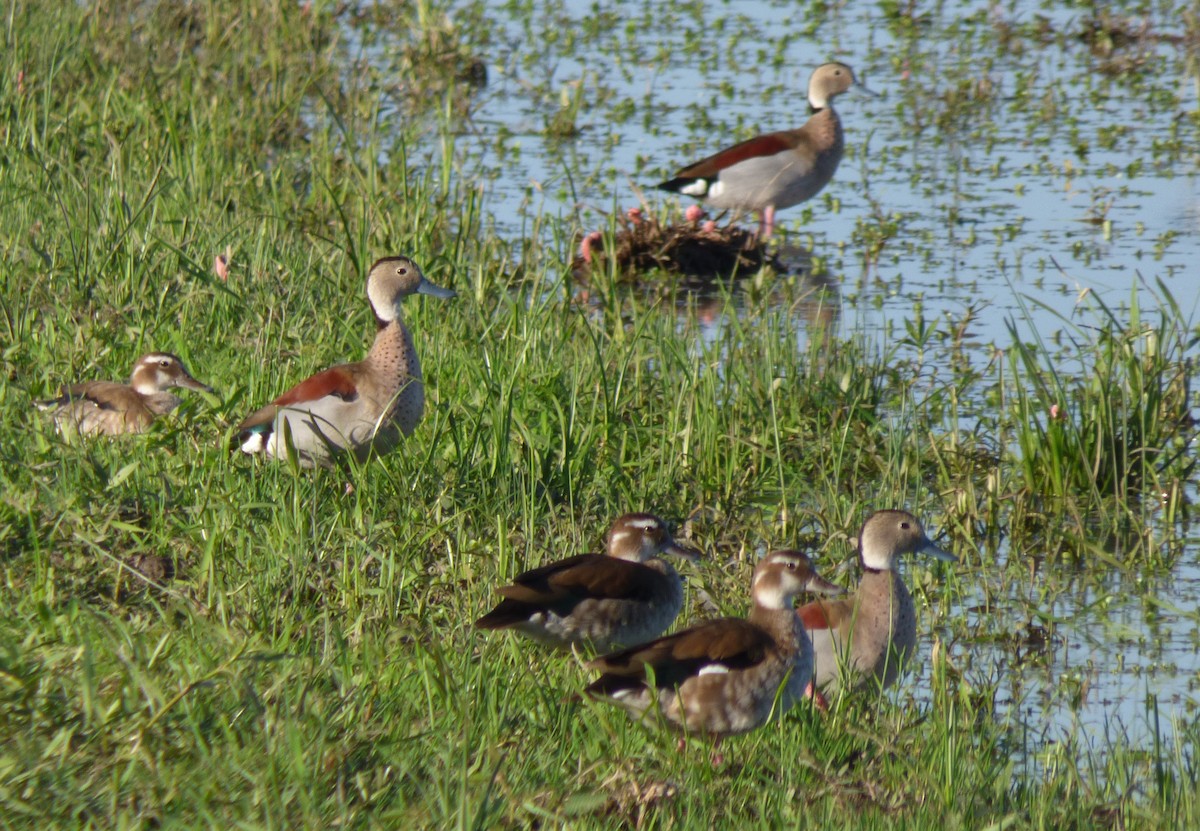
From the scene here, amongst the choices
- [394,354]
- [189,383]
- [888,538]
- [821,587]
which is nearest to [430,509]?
[394,354]

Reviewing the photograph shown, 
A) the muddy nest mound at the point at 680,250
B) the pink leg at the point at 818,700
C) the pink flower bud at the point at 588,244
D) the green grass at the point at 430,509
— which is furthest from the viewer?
the muddy nest mound at the point at 680,250

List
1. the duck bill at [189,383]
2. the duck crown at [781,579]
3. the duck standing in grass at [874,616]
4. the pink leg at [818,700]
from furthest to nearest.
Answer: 1. the duck bill at [189,383]
2. the duck standing in grass at [874,616]
3. the duck crown at [781,579]
4. the pink leg at [818,700]

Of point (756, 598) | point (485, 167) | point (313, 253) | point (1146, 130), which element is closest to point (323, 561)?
point (756, 598)

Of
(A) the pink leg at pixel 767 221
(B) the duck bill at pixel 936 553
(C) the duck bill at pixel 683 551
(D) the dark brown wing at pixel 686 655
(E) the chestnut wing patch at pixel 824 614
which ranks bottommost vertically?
(A) the pink leg at pixel 767 221

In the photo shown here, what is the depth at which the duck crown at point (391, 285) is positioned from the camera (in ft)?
22.3

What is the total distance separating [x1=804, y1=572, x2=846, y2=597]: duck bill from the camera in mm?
5133

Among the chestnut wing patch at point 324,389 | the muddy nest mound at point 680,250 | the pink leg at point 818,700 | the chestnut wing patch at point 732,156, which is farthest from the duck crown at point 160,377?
the chestnut wing patch at point 732,156

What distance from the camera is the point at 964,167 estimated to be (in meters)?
12.3

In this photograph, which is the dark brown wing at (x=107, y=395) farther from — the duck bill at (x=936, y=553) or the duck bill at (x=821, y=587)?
the duck bill at (x=936, y=553)

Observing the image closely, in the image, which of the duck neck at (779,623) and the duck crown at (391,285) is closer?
the duck neck at (779,623)

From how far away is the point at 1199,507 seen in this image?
676 cm

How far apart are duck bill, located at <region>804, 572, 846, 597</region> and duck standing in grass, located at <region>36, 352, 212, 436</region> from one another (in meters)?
2.30

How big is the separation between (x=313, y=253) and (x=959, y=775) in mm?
4818

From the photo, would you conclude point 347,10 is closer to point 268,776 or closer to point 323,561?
point 323,561
